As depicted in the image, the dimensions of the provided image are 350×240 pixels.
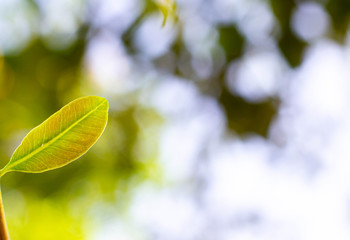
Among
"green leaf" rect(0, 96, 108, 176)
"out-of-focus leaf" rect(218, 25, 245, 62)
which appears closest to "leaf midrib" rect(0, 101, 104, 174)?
"green leaf" rect(0, 96, 108, 176)

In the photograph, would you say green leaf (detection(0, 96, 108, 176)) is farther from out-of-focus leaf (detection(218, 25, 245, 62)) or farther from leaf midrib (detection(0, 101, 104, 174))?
out-of-focus leaf (detection(218, 25, 245, 62))

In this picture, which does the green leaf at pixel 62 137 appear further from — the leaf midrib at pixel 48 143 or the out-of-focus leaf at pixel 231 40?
the out-of-focus leaf at pixel 231 40

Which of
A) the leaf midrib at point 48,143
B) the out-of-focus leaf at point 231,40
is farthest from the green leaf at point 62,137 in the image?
the out-of-focus leaf at point 231,40

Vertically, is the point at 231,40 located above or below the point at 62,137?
above

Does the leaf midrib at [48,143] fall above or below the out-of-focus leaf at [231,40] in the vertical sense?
below

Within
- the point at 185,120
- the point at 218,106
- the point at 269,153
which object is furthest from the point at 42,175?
the point at 269,153

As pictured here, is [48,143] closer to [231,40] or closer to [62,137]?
[62,137]

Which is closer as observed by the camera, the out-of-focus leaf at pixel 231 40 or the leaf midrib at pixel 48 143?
the leaf midrib at pixel 48 143

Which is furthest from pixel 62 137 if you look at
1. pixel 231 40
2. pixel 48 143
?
pixel 231 40

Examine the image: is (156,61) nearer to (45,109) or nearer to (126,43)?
(126,43)
